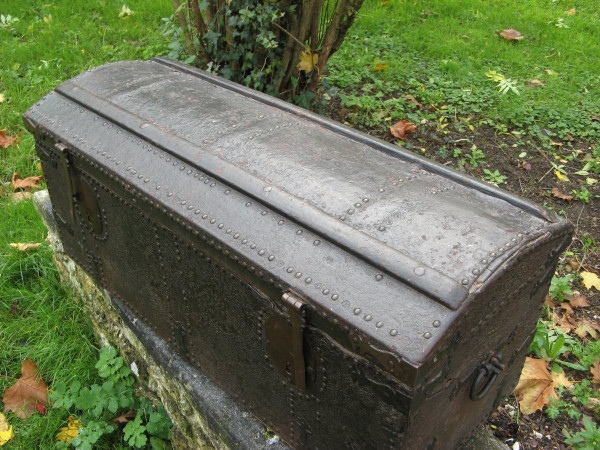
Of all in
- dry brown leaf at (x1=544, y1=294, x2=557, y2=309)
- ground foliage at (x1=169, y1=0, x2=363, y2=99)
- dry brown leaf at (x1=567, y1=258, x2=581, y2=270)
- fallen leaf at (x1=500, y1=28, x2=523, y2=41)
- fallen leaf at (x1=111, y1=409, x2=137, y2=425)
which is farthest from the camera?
fallen leaf at (x1=500, y1=28, x2=523, y2=41)

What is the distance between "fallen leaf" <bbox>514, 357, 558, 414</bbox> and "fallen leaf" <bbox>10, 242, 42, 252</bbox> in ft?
8.36

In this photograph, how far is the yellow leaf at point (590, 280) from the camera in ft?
8.57

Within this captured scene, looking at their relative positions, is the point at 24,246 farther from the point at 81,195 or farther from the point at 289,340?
the point at 289,340

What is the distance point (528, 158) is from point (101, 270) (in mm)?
2560

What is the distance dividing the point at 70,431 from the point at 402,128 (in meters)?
2.52

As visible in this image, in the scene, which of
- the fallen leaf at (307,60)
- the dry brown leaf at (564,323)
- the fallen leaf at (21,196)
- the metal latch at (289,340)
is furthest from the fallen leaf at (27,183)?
the dry brown leaf at (564,323)

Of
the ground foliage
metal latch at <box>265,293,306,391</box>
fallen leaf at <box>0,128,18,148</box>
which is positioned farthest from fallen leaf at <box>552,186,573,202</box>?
fallen leaf at <box>0,128,18,148</box>

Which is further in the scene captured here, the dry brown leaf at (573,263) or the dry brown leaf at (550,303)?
the dry brown leaf at (573,263)

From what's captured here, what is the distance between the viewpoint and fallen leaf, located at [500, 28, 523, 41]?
4574 mm

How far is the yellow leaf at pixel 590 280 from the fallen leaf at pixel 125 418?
2.20 metres

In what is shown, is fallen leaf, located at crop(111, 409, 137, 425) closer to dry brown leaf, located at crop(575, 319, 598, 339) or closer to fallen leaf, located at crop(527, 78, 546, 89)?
dry brown leaf, located at crop(575, 319, 598, 339)

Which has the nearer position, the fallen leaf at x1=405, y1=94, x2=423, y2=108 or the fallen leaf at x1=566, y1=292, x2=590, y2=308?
the fallen leaf at x1=566, y1=292, x2=590, y2=308

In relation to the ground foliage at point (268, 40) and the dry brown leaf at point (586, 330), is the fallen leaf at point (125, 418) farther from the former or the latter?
the dry brown leaf at point (586, 330)

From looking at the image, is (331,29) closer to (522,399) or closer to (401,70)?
(401,70)
